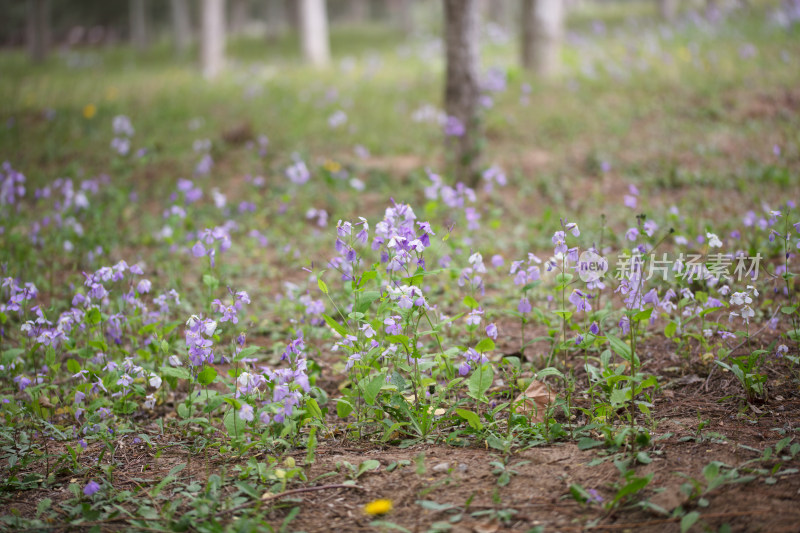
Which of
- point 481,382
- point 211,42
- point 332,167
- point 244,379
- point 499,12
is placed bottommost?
point 481,382

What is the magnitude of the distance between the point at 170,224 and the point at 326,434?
295 centimetres

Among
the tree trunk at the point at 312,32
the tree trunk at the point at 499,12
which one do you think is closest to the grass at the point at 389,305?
A: the tree trunk at the point at 312,32

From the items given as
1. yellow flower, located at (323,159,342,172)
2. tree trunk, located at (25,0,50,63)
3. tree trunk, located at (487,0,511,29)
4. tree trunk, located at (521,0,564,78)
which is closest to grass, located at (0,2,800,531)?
yellow flower, located at (323,159,342,172)

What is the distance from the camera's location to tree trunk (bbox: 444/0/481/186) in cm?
642

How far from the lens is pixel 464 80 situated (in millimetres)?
6516

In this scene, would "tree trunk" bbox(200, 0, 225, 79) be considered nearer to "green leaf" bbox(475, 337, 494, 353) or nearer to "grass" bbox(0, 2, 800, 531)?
"grass" bbox(0, 2, 800, 531)

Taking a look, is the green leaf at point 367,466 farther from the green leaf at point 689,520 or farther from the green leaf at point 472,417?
the green leaf at point 689,520

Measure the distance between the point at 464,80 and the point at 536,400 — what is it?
438cm

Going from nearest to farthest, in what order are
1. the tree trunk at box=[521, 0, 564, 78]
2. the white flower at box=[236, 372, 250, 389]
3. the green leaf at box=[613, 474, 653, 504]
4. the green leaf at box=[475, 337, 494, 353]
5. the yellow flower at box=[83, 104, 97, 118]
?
1. the green leaf at box=[613, 474, 653, 504]
2. the white flower at box=[236, 372, 250, 389]
3. the green leaf at box=[475, 337, 494, 353]
4. the yellow flower at box=[83, 104, 97, 118]
5. the tree trunk at box=[521, 0, 564, 78]

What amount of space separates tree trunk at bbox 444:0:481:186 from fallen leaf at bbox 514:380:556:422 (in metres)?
3.70

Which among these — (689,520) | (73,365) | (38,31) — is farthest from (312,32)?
(689,520)

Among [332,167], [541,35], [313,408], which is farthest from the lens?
[541,35]

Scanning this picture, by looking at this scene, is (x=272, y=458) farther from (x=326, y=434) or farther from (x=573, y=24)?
(x=573, y=24)

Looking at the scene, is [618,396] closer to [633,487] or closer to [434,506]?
[633,487]
